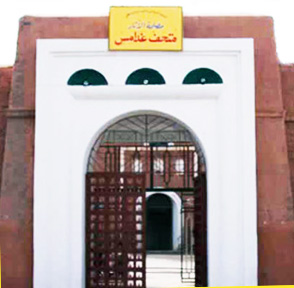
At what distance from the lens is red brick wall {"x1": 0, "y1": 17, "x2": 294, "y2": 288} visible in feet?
34.2

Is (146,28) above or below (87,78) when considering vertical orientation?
above

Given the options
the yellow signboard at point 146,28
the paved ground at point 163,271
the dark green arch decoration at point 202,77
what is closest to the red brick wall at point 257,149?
the yellow signboard at point 146,28

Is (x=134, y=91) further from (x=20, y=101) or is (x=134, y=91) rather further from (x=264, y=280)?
(x=264, y=280)

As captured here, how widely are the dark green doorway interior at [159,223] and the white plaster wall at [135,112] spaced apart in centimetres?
1505

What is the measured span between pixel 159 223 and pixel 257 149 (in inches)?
604

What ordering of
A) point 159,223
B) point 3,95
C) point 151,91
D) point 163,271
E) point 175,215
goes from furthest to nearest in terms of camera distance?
point 159,223, point 175,215, point 163,271, point 3,95, point 151,91

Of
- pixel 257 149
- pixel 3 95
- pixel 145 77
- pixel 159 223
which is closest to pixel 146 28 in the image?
pixel 145 77

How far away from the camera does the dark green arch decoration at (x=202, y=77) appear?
1065cm

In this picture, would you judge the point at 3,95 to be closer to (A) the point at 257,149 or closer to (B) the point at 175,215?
(A) the point at 257,149

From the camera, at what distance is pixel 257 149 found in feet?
34.8

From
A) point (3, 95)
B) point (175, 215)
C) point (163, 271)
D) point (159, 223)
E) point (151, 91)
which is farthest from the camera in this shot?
point (159, 223)

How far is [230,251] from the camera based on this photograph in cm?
1028

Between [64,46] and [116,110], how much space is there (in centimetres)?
138

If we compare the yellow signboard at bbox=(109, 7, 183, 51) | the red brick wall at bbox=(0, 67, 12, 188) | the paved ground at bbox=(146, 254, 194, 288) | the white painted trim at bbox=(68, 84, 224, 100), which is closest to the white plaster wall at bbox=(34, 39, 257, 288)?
the white painted trim at bbox=(68, 84, 224, 100)
